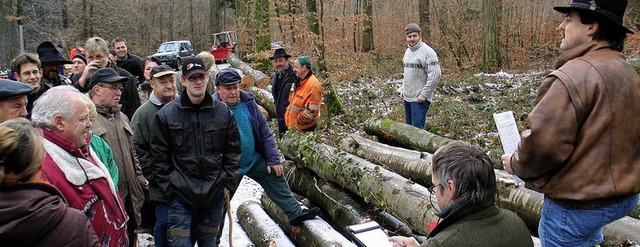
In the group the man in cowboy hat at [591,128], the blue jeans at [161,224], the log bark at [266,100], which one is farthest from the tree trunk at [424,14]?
the man in cowboy hat at [591,128]

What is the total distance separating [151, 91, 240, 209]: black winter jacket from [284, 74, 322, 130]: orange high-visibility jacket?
269 centimetres

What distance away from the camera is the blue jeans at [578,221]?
2.53m

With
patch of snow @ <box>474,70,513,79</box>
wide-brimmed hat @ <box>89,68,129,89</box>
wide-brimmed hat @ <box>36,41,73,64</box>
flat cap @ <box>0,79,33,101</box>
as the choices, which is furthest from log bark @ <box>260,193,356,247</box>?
patch of snow @ <box>474,70,513,79</box>

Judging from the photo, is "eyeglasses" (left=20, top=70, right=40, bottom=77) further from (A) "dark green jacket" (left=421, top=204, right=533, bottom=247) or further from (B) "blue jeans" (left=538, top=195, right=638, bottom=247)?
(B) "blue jeans" (left=538, top=195, right=638, bottom=247)

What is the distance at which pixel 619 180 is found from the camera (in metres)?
2.45

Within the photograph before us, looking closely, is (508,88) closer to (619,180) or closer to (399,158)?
(399,158)

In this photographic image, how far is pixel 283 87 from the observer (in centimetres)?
790

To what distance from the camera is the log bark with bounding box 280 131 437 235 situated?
405 centimetres

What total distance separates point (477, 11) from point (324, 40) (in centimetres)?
1083

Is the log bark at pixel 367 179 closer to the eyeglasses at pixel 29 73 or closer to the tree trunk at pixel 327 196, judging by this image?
the tree trunk at pixel 327 196

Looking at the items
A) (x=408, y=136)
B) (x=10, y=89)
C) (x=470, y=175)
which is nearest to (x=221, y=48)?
(x=408, y=136)

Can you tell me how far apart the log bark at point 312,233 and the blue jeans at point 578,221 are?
6.41 feet

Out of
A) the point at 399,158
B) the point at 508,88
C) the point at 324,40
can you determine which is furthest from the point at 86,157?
the point at 508,88

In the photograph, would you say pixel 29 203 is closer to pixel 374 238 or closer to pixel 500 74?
pixel 374 238
